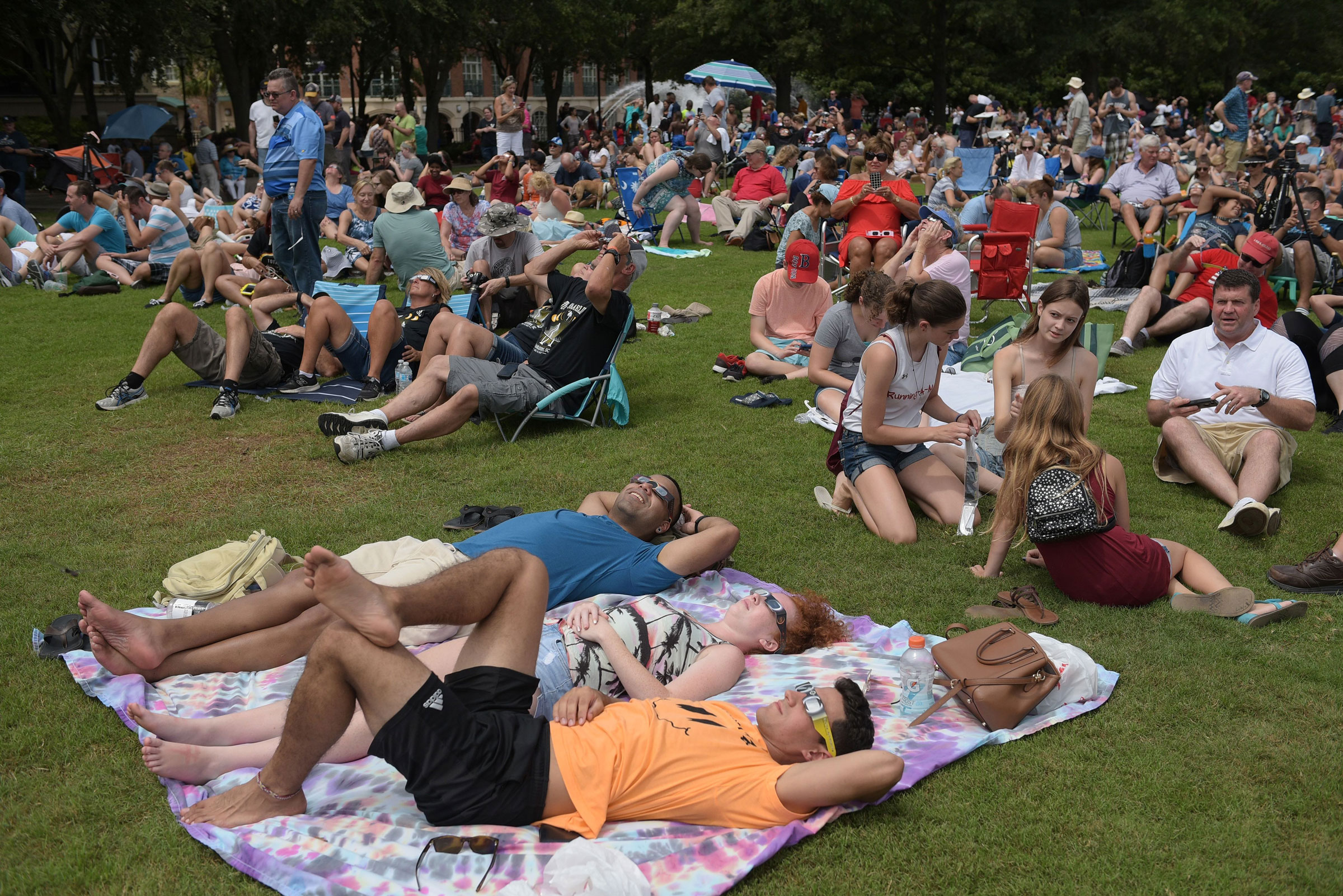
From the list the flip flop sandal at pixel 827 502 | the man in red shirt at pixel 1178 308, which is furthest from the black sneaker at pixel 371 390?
the man in red shirt at pixel 1178 308

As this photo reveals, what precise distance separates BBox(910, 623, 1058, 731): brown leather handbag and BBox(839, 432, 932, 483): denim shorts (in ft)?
6.31

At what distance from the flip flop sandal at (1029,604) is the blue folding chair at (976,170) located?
592 inches

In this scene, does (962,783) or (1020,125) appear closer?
(962,783)

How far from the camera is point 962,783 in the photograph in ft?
11.1

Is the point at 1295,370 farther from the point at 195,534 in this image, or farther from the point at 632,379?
the point at 195,534

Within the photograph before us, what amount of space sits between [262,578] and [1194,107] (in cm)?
4808

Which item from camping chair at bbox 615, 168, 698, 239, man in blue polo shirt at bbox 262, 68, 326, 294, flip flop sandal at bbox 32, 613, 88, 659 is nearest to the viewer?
flip flop sandal at bbox 32, 613, 88, 659

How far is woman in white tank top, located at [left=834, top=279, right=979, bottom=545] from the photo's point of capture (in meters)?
5.30

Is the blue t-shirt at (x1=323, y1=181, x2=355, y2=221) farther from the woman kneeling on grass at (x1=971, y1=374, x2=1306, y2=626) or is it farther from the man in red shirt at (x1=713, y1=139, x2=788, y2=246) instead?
the woman kneeling on grass at (x1=971, y1=374, x2=1306, y2=626)

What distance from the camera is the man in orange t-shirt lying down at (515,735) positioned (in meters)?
2.81

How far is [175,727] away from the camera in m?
3.29

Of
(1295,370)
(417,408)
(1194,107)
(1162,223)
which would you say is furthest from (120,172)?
(1194,107)

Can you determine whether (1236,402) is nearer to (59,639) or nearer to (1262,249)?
(1262,249)

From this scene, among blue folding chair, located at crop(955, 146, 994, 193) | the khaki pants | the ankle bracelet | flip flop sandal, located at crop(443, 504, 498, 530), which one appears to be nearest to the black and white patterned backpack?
flip flop sandal, located at crop(443, 504, 498, 530)
